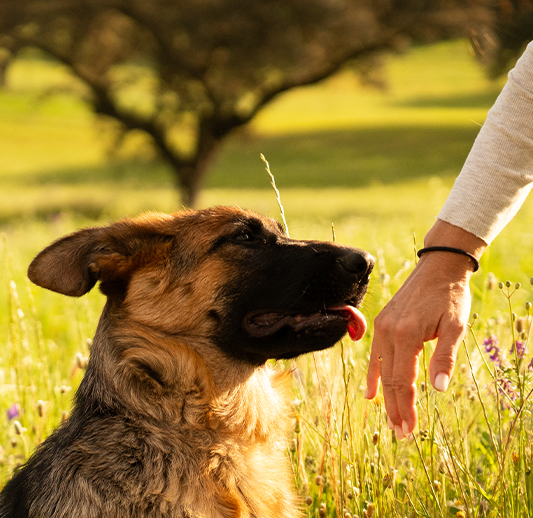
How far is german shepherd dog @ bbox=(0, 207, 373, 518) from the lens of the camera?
98.2 inches

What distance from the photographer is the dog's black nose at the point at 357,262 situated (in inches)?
107

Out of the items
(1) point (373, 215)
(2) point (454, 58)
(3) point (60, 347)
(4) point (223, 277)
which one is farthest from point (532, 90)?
(2) point (454, 58)

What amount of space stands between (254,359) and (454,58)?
185 ft

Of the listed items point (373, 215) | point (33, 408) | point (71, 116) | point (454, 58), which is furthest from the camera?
point (454, 58)

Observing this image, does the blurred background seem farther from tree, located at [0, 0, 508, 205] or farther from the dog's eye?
the dog's eye

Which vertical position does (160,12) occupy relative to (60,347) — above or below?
above

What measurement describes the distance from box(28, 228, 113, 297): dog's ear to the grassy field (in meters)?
0.91

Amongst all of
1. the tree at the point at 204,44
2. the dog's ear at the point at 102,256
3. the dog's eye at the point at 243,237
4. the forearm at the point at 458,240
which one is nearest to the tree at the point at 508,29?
the forearm at the point at 458,240

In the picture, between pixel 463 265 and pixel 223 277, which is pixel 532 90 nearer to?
pixel 463 265

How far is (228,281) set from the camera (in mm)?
2922

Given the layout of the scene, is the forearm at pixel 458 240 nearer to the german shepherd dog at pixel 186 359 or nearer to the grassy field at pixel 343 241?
the grassy field at pixel 343 241

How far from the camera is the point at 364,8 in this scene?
1791 centimetres

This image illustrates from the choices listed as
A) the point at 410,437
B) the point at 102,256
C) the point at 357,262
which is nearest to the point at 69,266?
the point at 102,256

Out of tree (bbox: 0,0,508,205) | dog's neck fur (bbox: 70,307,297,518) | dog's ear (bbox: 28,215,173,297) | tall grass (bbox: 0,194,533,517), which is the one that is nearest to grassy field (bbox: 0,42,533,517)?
tall grass (bbox: 0,194,533,517)
